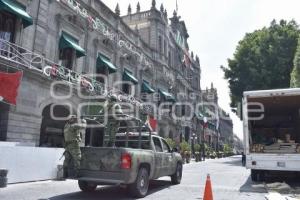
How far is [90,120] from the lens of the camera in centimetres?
990

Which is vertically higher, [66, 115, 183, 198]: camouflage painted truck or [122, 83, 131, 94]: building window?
[122, 83, 131, 94]: building window

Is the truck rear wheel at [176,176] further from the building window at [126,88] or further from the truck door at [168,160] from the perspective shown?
the building window at [126,88]

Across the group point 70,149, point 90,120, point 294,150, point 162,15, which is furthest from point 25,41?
point 162,15

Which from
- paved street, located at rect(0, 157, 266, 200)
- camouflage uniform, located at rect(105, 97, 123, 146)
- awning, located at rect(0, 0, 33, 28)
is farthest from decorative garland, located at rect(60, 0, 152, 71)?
paved street, located at rect(0, 157, 266, 200)

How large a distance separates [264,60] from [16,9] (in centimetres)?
2414

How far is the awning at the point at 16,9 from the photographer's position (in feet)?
49.2

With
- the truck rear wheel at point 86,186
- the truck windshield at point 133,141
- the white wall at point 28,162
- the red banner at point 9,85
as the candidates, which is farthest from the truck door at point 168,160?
the red banner at point 9,85

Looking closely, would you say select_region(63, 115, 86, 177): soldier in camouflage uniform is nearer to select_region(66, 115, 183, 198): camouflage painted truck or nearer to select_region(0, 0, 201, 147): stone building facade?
select_region(66, 115, 183, 198): camouflage painted truck

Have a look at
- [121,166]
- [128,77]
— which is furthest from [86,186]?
[128,77]

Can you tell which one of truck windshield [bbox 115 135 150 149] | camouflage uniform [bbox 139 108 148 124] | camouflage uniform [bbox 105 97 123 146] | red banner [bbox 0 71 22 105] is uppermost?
camouflage uniform [bbox 139 108 148 124]

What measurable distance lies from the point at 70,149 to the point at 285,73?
2718cm

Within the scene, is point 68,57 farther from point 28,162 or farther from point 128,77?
point 28,162

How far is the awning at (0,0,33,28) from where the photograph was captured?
1499 centimetres

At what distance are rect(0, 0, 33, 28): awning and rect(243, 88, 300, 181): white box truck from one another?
431 inches
